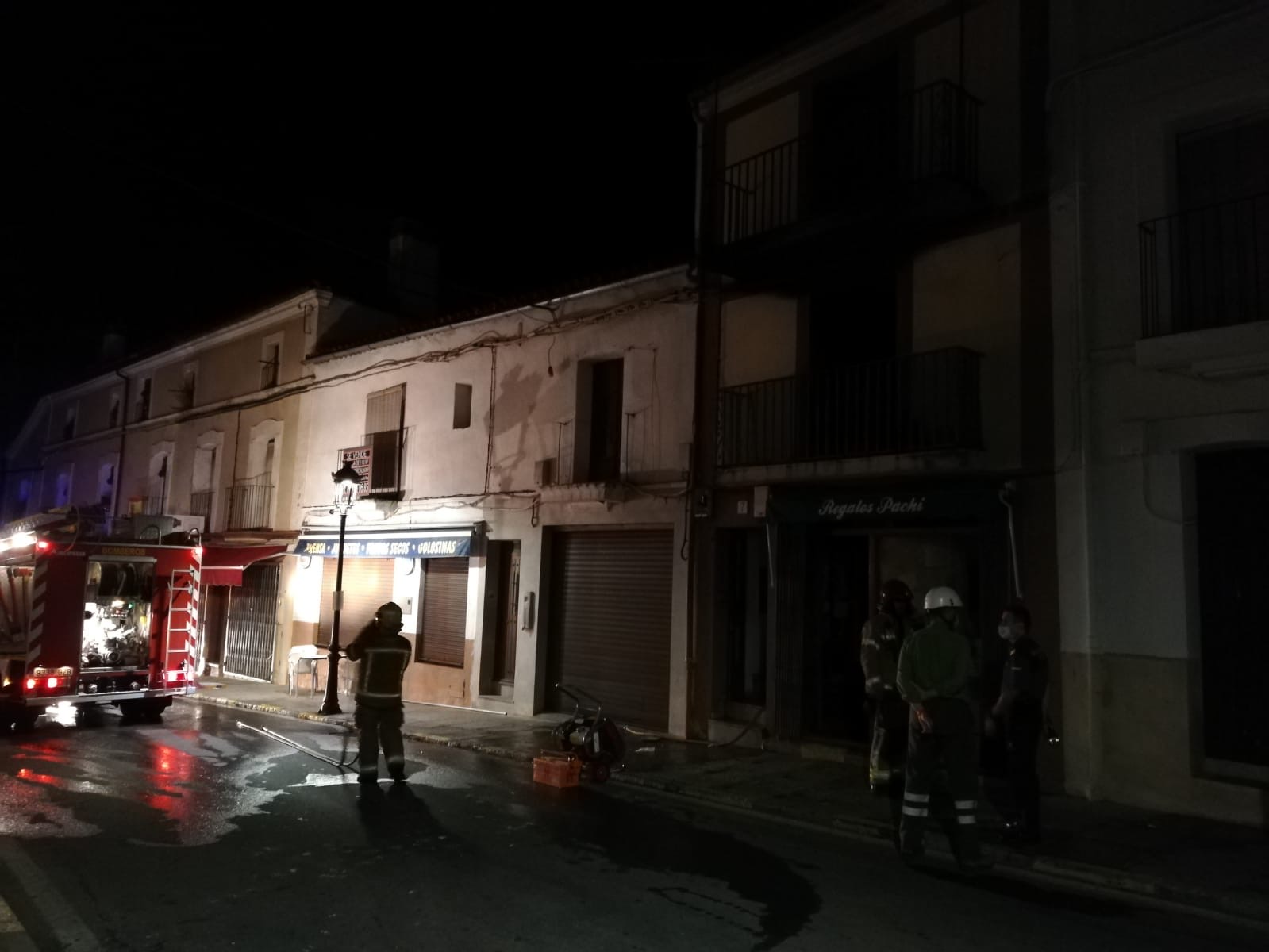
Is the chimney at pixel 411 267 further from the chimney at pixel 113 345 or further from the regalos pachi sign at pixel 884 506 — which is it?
the chimney at pixel 113 345

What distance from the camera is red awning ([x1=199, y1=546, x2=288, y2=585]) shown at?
59.9 ft

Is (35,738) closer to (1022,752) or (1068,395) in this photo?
(1022,752)

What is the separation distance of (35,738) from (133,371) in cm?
1825

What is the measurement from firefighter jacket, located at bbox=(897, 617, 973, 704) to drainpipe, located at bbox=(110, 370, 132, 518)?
26374 mm

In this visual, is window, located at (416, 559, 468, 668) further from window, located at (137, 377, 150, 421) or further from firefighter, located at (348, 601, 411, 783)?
window, located at (137, 377, 150, 421)

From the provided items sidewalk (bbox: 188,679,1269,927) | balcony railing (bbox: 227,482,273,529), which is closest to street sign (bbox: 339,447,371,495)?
balcony railing (bbox: 227,482,273,529)

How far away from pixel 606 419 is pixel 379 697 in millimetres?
6938

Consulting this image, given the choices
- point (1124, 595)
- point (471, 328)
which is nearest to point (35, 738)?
point (471, 328)

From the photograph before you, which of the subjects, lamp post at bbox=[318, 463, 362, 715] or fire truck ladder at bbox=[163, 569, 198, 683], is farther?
lamp post at bbox=[318, 463, 362, 715]

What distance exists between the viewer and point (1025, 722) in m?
7.37

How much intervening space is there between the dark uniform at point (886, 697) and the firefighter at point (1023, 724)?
108 centimetres

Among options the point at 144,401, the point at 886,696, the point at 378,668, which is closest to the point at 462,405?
the point at 378,668

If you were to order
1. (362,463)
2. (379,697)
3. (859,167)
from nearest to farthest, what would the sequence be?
(379,697)
(859,167)
(362,463)

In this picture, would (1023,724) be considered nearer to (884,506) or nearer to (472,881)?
(884,506)
